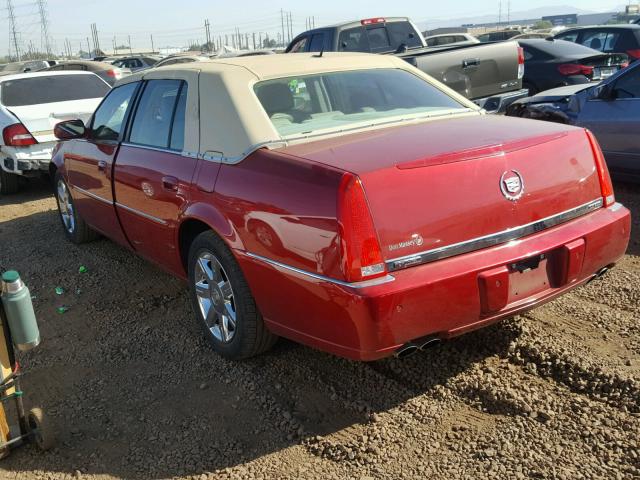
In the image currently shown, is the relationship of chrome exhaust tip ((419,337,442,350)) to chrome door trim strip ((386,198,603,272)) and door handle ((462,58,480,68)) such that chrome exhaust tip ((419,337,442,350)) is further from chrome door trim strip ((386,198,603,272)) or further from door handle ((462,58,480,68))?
door handle ((462,58,480,68))

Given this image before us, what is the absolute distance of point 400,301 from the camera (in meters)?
2.69

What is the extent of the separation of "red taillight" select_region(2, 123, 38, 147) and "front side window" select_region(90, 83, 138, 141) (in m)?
3.35

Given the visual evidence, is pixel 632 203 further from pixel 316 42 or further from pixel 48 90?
pixel 48 90

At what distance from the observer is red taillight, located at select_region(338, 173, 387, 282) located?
2688 millimetres

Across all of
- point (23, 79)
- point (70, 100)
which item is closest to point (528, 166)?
point (70, 100)

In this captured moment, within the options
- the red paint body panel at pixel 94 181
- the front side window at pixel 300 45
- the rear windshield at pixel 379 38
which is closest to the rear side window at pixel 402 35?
the rear windshield at pixel 379 38

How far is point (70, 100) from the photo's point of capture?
897cm

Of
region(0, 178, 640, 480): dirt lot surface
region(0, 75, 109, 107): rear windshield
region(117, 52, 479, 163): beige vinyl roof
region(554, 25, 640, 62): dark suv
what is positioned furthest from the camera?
region(554, 25, 640, 62): dark suv

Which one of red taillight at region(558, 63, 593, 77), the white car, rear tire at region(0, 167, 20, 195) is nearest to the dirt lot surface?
the white car

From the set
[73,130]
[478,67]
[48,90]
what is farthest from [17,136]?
[478,67]

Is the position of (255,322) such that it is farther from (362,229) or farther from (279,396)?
(362,229)

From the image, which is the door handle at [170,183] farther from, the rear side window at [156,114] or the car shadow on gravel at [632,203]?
the car shadow on gravel at [632,203]

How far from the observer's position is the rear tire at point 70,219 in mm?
6090

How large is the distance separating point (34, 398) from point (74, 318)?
3.56ft
